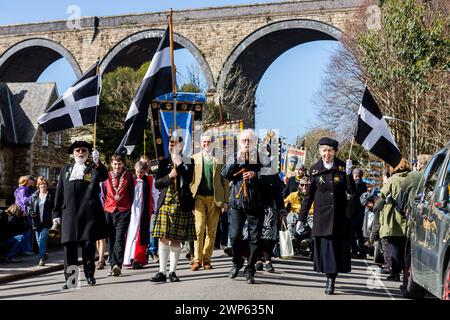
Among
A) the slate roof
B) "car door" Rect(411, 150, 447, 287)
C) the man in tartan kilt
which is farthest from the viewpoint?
the slate roof

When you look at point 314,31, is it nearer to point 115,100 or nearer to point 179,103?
point 115,100

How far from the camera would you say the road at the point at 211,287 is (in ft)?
24.8

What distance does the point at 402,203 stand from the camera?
970 centimetres

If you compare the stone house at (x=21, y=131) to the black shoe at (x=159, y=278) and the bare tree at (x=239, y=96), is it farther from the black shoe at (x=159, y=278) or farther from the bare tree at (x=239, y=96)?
the black shoe at (x=159, y=278)

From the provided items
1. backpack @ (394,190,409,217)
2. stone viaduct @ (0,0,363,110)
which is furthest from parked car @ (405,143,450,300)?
stone viaduct @ (0,0,363,110)

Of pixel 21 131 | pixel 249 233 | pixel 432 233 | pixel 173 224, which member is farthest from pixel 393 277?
pixel 21 131

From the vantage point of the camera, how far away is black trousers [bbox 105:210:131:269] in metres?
10.0

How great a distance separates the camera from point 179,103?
13.6 m

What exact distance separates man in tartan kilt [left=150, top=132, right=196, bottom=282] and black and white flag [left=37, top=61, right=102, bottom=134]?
7.26 ft

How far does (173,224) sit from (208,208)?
1.53 metres

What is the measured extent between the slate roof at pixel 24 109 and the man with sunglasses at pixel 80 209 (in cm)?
2853

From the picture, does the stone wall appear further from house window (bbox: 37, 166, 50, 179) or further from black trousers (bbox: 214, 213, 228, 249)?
black trousers (bbox: 214, 213, 228, 249)

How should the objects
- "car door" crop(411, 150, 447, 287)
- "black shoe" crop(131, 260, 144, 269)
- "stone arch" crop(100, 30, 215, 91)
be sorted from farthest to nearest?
"stone arch" crop(100, 30, 215, 91) → "black shoe" crop(131, 260, 144, 269) → "car door" crop(411, 150, 447, 287)

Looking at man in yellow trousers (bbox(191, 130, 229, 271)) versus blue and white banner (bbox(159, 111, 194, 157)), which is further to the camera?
blue and white banner (bbox(159, 111, 194, 157))
